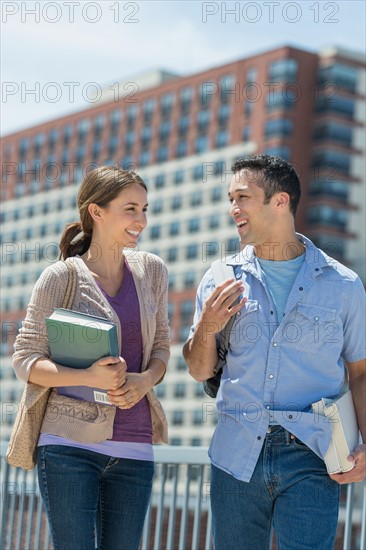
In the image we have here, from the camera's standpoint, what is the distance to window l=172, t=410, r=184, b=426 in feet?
305

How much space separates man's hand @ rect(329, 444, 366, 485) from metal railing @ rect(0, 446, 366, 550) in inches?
48.8

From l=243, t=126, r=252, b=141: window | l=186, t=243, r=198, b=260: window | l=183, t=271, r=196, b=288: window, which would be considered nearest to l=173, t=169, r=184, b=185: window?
l=186, t=243, r=198, b=260: window

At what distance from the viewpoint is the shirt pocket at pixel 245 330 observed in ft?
14.1

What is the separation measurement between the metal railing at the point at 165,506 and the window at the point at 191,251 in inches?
A: 3503

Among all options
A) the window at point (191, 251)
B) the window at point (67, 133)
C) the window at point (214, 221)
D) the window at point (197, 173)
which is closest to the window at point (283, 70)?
the window at point (197, 173)

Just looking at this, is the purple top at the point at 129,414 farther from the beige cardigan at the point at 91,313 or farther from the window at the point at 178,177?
the window at the point at 178,177

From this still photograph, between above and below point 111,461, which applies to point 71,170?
above

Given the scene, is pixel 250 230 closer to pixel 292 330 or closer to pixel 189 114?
pixel 292 330

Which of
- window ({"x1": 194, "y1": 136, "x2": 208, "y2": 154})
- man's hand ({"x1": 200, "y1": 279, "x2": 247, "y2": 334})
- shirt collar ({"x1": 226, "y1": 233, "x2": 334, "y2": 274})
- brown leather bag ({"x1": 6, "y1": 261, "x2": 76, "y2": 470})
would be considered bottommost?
brown leather bag ({"x1": 6, "y1": 261, "x2": 76, "y2": 470})

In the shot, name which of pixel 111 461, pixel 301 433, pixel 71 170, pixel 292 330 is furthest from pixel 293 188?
pixel 71 170

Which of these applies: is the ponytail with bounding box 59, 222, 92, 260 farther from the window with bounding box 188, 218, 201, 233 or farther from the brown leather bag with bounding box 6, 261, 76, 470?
the window with bounding box 188, 218, 201, 233

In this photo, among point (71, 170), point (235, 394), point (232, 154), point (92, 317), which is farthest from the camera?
point (71, 170)

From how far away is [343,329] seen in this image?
4.38 meters

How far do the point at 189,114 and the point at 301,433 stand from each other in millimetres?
94765
